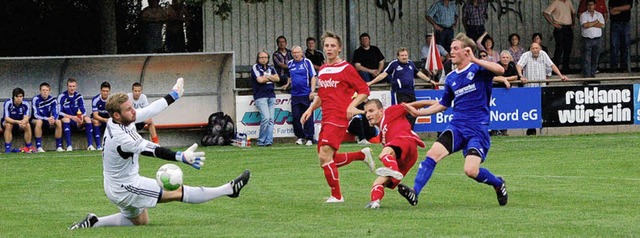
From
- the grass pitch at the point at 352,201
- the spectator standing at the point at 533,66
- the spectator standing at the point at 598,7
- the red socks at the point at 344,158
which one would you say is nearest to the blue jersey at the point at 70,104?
the grass pitch at the point at 352,201

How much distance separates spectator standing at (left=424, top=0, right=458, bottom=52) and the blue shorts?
1579 centimetres

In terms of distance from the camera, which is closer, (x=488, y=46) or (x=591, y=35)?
(x=488, y=46)

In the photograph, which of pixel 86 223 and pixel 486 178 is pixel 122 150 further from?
pixel 486 178

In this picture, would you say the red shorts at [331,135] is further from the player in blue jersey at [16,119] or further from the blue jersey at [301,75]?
the player in blue jersey at [16,119]

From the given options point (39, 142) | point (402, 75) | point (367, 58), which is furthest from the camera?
point (367, 58)

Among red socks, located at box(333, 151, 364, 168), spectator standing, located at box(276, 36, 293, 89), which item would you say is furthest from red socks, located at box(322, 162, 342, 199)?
spectator standing, located at box(276, 36, 293, 89)

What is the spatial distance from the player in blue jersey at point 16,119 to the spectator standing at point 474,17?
959 centimetres

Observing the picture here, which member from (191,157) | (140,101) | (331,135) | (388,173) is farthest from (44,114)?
(191,157)

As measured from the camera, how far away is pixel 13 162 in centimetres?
2189

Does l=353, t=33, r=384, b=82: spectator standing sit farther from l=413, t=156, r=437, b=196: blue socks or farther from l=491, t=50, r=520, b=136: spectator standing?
l=413, t=156, r=437, b=196: blue socks

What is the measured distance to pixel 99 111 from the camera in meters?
25.4

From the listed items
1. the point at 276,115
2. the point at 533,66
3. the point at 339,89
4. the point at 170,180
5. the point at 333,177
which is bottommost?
the point at 333,177

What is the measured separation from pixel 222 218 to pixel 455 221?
232 centimetres

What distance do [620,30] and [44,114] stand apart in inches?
506
